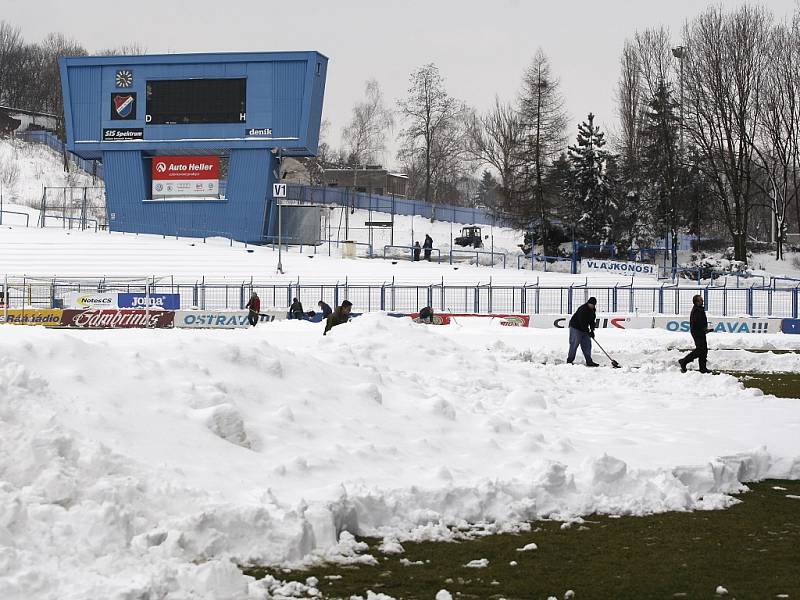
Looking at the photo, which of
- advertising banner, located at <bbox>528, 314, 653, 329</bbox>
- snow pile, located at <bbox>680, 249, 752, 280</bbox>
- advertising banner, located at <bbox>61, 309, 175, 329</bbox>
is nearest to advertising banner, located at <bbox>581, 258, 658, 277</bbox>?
snow pile, located at <bbox>680, 249, 752, 280</bbox>

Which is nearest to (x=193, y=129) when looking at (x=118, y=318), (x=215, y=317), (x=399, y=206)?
(x=118, y=318)

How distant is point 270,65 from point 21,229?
16993 mm

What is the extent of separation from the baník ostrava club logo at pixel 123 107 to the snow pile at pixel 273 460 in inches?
1820

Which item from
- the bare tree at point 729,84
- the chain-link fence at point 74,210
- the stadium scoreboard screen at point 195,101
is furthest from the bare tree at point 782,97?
the chain-link fence at point 74,210

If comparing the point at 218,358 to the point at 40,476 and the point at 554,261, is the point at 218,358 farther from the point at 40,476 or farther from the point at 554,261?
the point at 554,261

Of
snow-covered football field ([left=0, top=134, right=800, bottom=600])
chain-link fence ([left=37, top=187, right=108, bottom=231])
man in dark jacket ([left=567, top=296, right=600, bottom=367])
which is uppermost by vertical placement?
chain-link fence ([left=37, top=187, right=108, bottom=231])

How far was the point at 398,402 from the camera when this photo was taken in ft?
38.4

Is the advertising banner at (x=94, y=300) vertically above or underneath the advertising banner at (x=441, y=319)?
above

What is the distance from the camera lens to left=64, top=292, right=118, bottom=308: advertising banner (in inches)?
1583

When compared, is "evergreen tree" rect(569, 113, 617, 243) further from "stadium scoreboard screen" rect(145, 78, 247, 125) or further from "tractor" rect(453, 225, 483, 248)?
"stadium scoreboard screen" rect(145, 78, 247, 125)

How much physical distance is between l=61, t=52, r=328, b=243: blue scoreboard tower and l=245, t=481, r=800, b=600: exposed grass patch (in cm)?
4896

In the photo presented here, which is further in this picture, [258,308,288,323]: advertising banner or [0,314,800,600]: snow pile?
[258,308,288,323]: advertising banner

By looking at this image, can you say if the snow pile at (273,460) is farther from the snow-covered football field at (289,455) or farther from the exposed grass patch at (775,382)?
the exposed grass patch at (775,382)

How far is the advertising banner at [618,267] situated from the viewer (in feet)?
181
